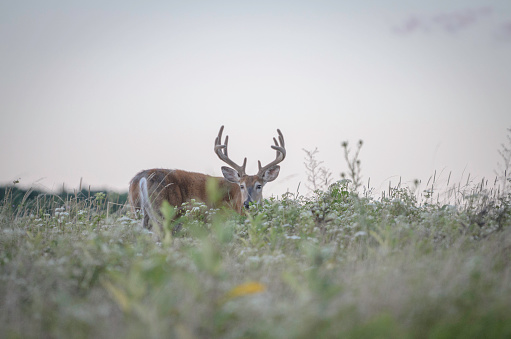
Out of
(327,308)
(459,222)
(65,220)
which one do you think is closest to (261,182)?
(65,220)

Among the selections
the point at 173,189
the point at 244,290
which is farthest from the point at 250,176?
the point at 244,290

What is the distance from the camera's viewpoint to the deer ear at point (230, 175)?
33.4ft

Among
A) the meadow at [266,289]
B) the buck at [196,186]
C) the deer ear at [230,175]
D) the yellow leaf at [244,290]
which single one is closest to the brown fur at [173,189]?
the buck at [196,186]

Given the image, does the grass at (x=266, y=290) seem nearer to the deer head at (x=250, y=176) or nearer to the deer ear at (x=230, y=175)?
the deer head at (x=250, y=176)

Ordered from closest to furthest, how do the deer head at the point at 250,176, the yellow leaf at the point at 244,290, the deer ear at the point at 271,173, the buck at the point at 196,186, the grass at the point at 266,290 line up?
the grass at the point at 266,290, the yellow leaf at the point at 244,290, the buck at the point at 196,186, the deer head at the point at 250,176, the deer ear at the point at 271,173

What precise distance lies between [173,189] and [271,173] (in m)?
2.12

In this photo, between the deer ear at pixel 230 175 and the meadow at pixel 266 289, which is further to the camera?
the deer ear at pixel 230 175

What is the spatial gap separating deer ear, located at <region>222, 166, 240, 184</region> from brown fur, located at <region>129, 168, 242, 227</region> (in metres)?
0.21

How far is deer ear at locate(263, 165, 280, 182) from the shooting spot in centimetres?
1014

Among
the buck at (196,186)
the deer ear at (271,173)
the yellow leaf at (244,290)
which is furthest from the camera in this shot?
the deer ear at (271,173)

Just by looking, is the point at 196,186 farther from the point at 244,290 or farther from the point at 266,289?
→ the point at 244,290

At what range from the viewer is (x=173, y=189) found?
9.39 m

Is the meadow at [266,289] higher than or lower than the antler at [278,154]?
lower

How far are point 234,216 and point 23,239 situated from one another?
287 cm
